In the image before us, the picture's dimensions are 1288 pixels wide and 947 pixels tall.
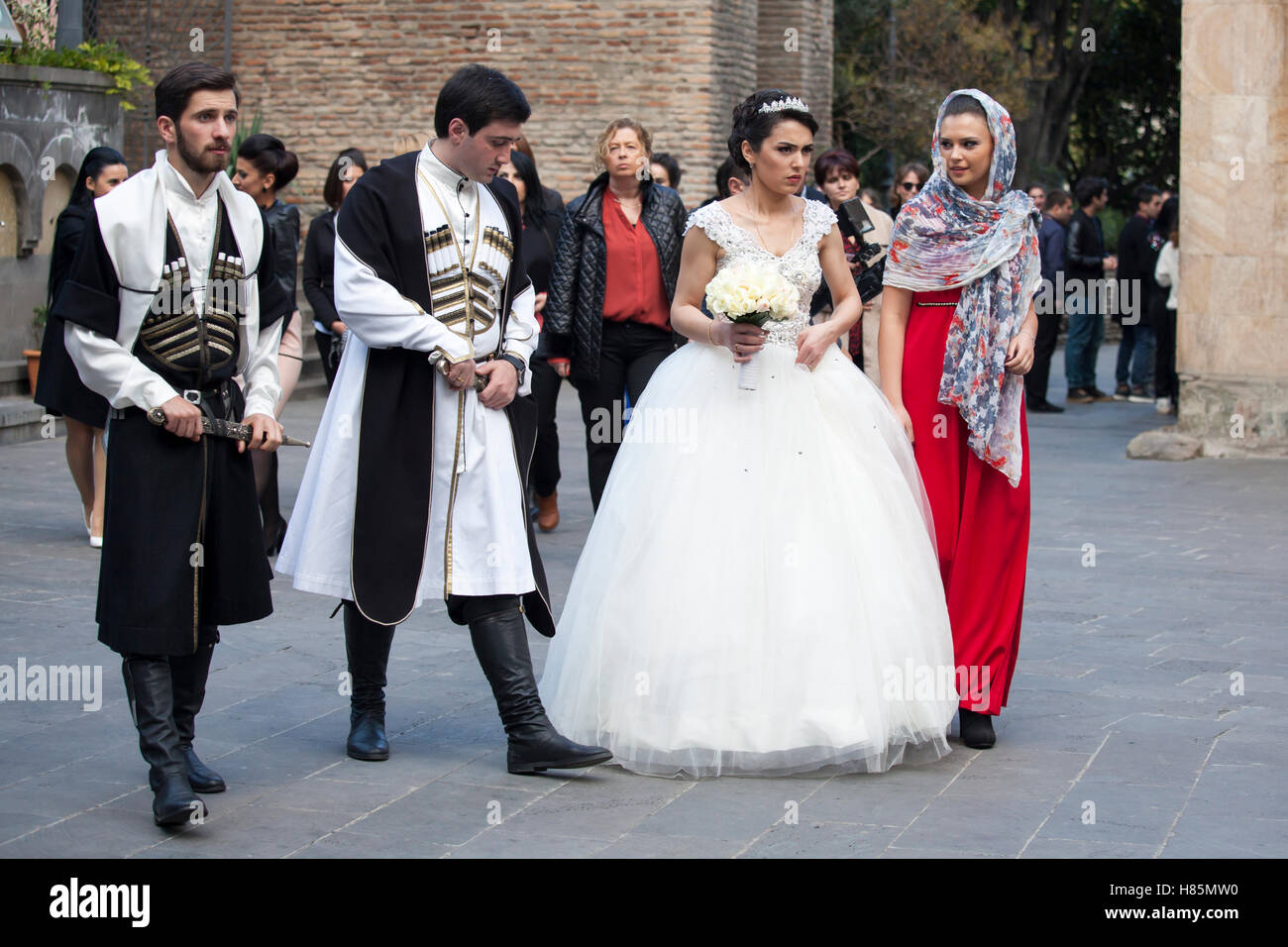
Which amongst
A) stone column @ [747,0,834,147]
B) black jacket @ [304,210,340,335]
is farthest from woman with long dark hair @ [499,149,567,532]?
stone column @ [747,0,834,147]

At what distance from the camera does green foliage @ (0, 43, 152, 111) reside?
43.3 ft

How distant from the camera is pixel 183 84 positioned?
A: 14.6 feet

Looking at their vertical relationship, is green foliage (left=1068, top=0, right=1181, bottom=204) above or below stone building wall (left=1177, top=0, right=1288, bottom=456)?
above

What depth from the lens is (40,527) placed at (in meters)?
9.09

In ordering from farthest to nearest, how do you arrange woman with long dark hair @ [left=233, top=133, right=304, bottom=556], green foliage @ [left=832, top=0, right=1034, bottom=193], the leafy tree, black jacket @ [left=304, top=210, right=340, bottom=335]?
the leafy tree < green foliage @ [left=832, top=0, right=1034, bottom=193] < black jacket @ [left=304, top=210, right=340, bottom=335] < woman with long dark hair @ [left=233, top=133, right=304, bottom=556]

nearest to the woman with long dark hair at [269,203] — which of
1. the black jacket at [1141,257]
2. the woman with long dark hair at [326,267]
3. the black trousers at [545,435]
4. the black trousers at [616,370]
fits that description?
the woman with long dark hair at [326,267]

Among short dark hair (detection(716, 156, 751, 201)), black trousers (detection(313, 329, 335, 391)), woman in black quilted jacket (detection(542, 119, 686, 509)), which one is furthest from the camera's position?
black trousers (detection(313, 329, 335, 391))

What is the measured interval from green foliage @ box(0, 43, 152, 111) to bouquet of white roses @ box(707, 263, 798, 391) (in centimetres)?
953

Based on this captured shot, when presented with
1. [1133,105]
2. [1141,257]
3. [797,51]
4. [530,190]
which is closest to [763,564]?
[530,190]

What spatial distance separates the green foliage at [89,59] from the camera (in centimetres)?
1320

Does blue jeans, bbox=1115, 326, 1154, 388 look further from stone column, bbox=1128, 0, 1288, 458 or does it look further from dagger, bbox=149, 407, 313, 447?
dagger, bbox=149, 407, 313, 447

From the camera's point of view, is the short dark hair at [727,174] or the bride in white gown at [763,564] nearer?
the bride in white gown at [763,564]

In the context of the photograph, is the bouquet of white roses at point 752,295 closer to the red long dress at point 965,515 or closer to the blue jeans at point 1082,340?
the red long dress at point 965,515

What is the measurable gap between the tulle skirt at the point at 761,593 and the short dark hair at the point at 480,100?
1.01 meters
